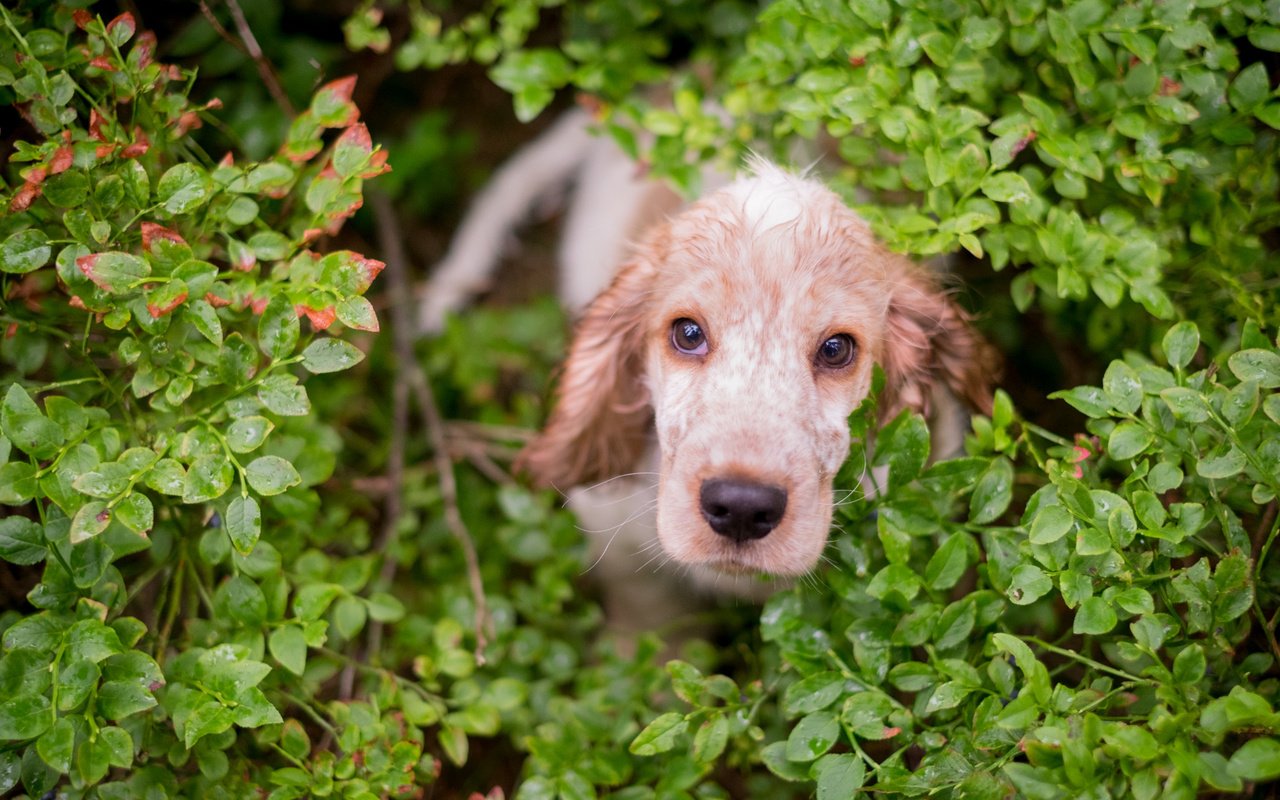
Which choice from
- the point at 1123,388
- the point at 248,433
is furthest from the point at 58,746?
the point at 1123,388

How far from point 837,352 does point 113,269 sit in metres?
1.48

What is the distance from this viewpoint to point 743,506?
184 cm

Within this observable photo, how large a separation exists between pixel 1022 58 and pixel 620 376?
4.24 feet

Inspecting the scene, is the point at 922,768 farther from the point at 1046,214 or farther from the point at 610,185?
the point at 610,185

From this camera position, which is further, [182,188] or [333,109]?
[333,109]

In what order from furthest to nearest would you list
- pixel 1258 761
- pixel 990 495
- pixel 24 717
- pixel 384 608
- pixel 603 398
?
1. pixel 603 398
2. pixel 384 608
3. pixel 990 495
4. pixel 24 717
5. pixel 1258 761

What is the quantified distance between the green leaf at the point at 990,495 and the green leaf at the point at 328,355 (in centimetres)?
125

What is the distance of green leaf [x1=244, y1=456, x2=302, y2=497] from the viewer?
1655 mm

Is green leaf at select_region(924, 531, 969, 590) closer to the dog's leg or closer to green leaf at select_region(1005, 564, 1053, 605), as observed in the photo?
green leaf at select_region(1005, 564, 1053, 605)

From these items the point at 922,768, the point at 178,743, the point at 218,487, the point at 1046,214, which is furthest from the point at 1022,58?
the point at 178,743

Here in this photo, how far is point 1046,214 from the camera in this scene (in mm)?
2262

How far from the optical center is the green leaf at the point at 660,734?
185 cm

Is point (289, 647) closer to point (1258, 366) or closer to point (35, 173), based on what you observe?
point (35, 173)

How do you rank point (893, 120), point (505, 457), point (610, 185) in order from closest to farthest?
point (893, 120) < point (505, 457) < point (610, 185)
